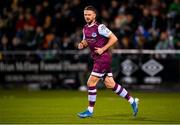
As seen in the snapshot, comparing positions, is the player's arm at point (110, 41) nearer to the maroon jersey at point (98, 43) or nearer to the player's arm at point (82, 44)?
the maroon jersey at point (98, 43)

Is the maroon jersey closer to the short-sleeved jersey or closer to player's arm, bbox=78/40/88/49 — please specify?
the short-sleeved jersey

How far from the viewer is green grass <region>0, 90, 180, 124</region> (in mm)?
12625

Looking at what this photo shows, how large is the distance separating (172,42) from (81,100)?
536 centimetres

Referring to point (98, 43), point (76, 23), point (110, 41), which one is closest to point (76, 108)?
point (98, 43)

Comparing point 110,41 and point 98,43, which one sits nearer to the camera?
point 110,41

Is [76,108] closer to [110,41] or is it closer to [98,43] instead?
[98,43]

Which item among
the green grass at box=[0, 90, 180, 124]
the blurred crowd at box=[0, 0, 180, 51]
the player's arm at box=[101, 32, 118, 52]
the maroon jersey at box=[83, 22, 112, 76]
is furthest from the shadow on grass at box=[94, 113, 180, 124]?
the blurred crowd at box=[0, 0, 180, 51]

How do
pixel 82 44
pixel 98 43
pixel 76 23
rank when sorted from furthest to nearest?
pixel 76 23
pixel 82 44
pixel 98 43

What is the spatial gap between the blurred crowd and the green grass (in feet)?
8.17

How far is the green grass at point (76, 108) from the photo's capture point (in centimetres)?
1262

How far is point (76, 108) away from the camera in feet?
51.3

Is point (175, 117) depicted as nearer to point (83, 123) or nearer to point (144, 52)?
point (83, 123)

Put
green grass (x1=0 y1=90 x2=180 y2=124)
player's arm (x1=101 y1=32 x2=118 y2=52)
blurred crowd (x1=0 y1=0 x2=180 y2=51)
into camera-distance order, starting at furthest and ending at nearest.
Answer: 1. blurred crowd (x1=0 y1=0 x2=180 y2=51)
2. player's arm (x1=101 y1=32 x2=118 y2=52)
3. green grass (x1=0 y1=90 x2=180 y2=124)

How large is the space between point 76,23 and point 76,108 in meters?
9.75
